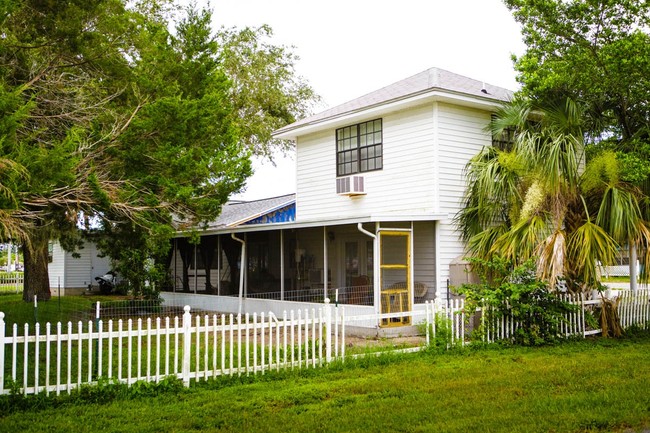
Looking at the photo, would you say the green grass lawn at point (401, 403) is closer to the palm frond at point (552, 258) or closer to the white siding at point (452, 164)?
the palm frond at point (552, 258)

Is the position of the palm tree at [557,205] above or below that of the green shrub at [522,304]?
above

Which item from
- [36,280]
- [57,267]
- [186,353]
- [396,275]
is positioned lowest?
[186,353]

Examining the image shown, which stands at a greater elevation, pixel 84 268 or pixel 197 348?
pixel 84 268

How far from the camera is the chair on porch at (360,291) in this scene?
1568cm

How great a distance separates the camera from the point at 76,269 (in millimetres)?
33031

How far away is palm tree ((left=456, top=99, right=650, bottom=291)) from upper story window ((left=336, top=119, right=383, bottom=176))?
3212 millimetres

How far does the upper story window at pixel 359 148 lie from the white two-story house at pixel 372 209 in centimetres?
3

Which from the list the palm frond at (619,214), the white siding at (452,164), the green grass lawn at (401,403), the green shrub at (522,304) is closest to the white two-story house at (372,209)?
the white siding at (452,164)

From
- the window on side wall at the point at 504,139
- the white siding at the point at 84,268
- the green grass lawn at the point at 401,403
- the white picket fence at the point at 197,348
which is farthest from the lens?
the white siding at the point at 84,268

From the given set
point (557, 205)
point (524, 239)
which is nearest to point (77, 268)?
point (524, 239)

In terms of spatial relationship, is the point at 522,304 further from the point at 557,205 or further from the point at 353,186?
the point at 353,186

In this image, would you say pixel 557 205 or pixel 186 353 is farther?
pixel 557 205

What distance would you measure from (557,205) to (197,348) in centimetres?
795

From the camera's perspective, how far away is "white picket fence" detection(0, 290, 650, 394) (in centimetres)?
770
